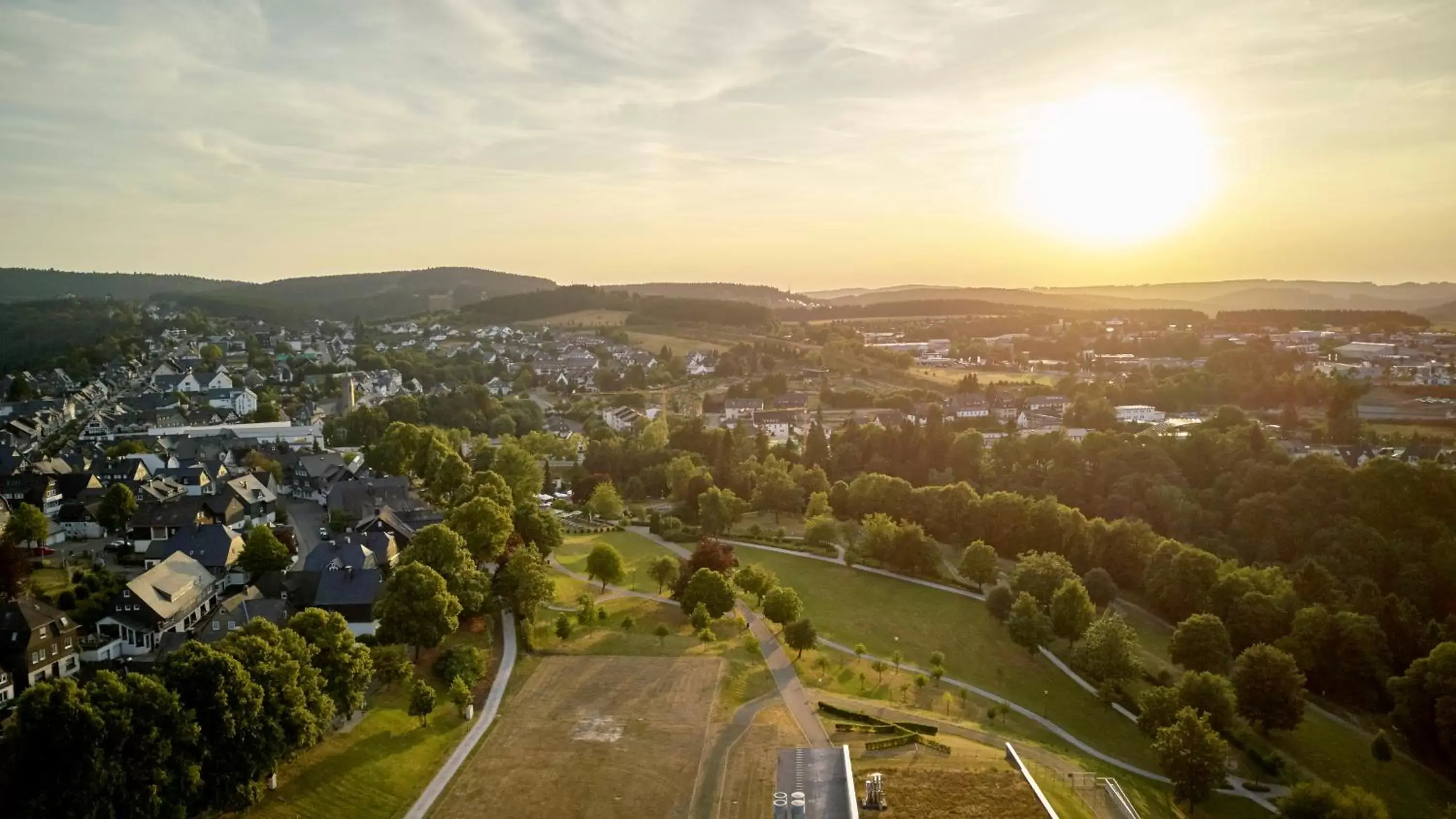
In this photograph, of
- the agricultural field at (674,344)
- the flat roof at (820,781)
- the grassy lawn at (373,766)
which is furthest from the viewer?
the agricultural field at (674,344)

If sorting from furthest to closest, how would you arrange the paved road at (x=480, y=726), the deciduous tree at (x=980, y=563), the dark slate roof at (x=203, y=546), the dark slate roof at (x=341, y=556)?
1. the deciduous tree at (x=980, y=563)
2. the dark slate roof at (x=203, y=546)
3. the dark slate roof at (x=341, y=556)
4. the paved road at (x=480, y=726)

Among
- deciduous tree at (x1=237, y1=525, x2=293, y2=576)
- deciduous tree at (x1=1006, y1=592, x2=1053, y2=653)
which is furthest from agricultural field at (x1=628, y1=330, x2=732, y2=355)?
deciduous tree at (x1=1006, y1=592, x2=1053, y2=653)

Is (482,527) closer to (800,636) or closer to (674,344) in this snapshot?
(800,636)

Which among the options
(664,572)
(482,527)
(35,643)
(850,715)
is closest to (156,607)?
(35,643)

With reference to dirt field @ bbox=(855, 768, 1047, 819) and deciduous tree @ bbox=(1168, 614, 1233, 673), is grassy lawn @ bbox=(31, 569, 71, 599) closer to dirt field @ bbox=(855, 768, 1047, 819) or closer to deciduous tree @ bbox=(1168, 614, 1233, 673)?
dirt field @ bbox=(855, 768, 1047, 819)

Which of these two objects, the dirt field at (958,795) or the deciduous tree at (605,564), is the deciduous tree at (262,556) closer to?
the deciduous tree at (605,564)

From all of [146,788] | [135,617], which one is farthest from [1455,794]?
[135,617]

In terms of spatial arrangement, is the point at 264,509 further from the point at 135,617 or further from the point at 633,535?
the point at 633,535

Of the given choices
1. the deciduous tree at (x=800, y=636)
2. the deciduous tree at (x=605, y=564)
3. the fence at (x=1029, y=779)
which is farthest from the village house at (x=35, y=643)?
the fence at (x=1029, y=779)
